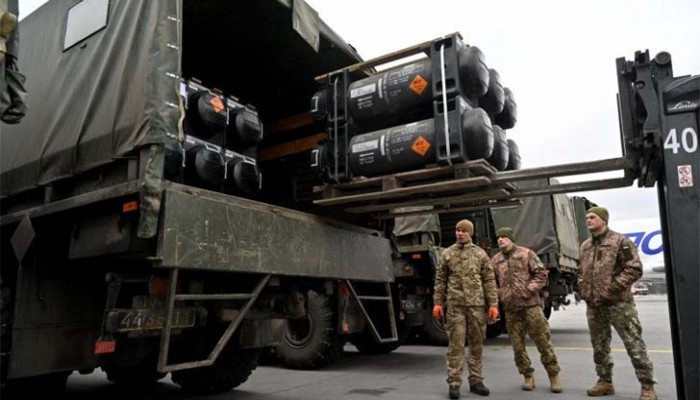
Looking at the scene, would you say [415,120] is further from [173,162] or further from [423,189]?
[173,162]

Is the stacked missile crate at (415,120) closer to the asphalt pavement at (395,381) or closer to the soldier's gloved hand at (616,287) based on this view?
the soldier's gloved hand at (616,287)

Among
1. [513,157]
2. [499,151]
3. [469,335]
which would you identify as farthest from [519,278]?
[499,151]

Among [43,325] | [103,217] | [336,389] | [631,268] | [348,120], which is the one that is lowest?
[336,389]

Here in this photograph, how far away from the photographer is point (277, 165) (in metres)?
6.39

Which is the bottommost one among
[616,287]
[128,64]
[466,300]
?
[466,300]

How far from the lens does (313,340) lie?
6.58m

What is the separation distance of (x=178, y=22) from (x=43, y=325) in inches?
89.0

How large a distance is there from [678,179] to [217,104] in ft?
11.3

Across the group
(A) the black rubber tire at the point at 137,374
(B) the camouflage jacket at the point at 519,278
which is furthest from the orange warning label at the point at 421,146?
(A) the black rubber tire at the point at 137,374

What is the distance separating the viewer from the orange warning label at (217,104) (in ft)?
14.9

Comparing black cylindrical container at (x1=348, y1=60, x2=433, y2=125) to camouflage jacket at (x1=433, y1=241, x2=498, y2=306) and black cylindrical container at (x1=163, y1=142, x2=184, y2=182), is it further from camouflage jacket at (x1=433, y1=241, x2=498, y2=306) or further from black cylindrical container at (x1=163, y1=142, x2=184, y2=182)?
camouflage jacket at (x1=433, y1=241, x2=498, y2=306)

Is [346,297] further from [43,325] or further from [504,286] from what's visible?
[43,325]

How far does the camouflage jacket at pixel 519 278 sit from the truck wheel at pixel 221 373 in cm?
282

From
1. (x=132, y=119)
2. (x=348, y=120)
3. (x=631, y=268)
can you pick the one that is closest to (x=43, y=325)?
(x=132, y=119)
